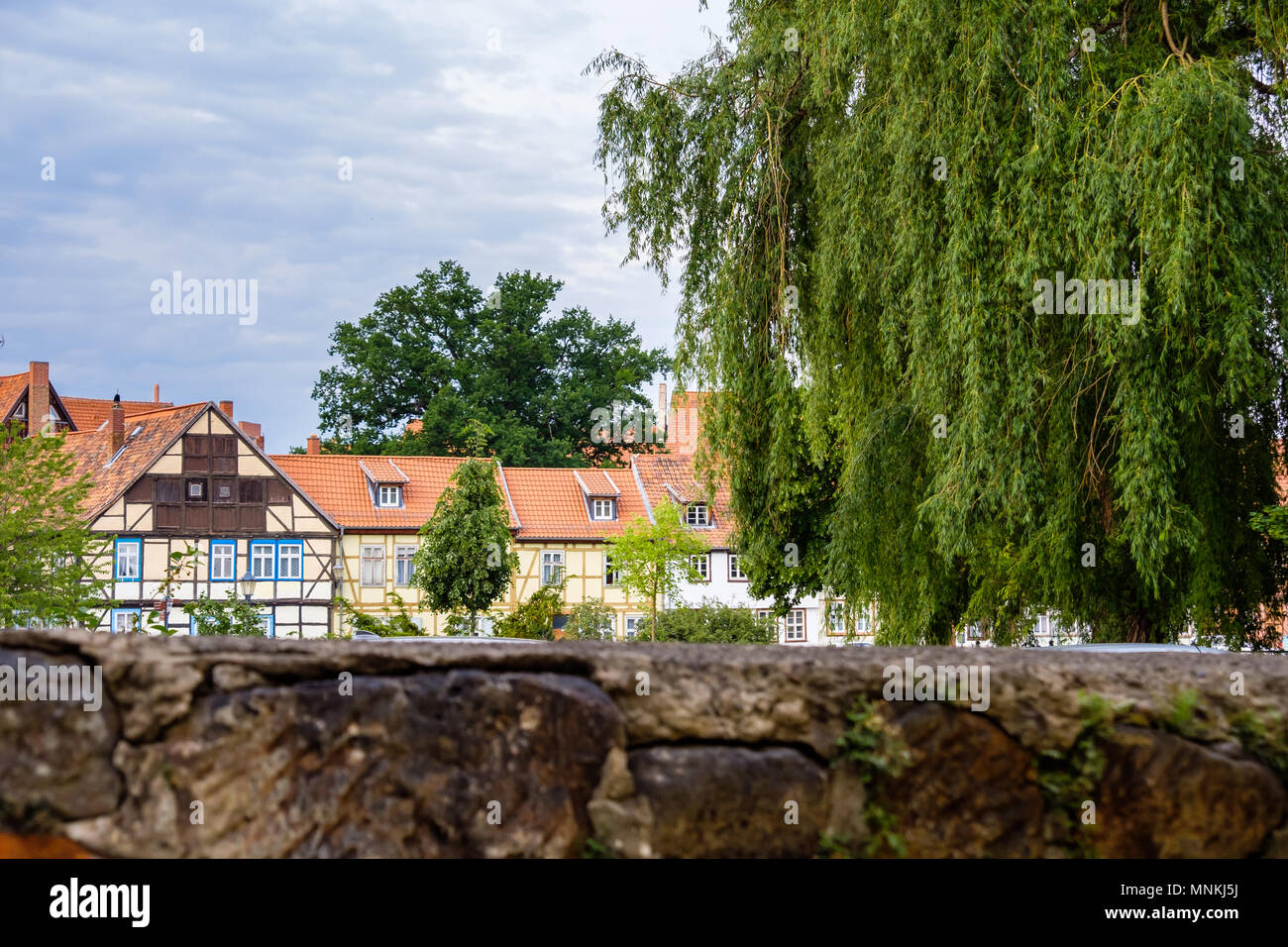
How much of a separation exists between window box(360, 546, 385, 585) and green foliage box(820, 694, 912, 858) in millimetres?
40765

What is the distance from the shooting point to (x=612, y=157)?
15.1m

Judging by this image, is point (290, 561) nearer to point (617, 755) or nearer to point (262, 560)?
point (262, 560)

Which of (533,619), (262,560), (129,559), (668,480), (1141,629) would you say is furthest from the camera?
(668,480)

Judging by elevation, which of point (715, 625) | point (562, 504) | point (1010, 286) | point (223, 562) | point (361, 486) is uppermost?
point (361, 486)

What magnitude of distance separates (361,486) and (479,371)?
12.7 meters

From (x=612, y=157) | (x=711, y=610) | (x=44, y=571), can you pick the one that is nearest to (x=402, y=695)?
(x=612, y=157)

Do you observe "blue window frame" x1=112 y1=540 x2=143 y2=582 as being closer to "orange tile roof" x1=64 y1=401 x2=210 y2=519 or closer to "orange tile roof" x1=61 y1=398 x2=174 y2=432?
"orange tile roof" x1=64 y1=401 x2=210 y2=519

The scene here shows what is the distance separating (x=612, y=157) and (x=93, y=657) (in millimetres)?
13912

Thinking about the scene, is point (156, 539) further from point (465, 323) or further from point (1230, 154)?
point (1230, 154)

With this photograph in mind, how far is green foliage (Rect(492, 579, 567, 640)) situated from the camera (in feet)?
87.8

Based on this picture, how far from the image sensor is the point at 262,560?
39.2 meters

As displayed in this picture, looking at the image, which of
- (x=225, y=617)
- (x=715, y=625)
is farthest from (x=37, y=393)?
(x=225, y=617)

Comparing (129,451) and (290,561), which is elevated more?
(129,451)

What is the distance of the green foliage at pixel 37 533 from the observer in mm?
19656
